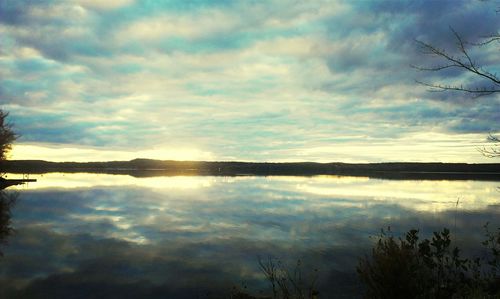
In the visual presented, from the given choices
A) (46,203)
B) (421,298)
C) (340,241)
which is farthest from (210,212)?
(421,298)

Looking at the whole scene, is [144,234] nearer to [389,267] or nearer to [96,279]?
[96,279]

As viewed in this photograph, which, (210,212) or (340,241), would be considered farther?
(210,212)

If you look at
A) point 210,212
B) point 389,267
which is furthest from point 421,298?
point 210,212

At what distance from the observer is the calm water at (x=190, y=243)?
14883 millimetres

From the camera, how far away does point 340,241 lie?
23.2 m

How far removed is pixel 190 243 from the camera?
22.9m

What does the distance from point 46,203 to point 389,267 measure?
4313 cm

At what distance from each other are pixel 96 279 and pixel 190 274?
12.2ft

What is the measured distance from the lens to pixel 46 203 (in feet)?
143

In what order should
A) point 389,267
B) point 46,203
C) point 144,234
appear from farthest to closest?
point 46,203 < point 144,234 < point 389,267

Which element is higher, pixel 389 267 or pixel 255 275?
pixel 389 267

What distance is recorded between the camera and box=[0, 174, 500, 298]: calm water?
14.9 m

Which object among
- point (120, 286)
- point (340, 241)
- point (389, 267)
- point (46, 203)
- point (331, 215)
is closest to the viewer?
point (389, 267)

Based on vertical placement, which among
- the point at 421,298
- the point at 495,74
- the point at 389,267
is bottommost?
the point at 421,298
